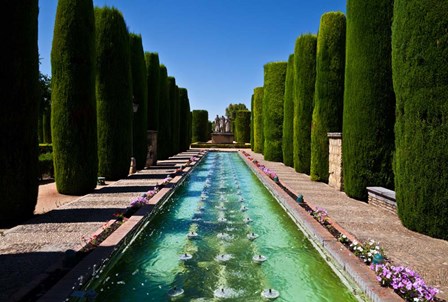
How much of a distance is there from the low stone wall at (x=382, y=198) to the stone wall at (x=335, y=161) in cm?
211

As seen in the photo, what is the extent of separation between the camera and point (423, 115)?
6.77m

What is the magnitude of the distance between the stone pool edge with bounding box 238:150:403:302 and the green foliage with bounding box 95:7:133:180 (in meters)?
7.65

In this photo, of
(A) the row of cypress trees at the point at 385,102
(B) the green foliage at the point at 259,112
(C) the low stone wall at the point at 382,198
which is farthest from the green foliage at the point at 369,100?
(B) the green foliage at the point at 259,112

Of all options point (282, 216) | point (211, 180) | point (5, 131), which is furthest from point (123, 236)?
point (211, 180)

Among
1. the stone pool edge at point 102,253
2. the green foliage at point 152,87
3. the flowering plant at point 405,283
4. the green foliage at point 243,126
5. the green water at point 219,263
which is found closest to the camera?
the flowering plant at point 405,283

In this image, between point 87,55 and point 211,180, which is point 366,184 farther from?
point 87,55

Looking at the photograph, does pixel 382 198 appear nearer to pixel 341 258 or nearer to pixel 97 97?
pixel 341 258

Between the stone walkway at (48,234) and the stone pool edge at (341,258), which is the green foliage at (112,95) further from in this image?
the stone pool edge at (341,258)

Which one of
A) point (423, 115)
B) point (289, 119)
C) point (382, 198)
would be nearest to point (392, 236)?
point (423, 115)

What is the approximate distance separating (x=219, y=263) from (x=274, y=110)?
61.0ft

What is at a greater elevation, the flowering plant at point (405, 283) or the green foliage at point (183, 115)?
the green foliage at point (183, 115)

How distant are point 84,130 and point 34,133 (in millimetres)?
2989

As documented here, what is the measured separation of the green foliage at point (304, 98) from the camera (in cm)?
1634

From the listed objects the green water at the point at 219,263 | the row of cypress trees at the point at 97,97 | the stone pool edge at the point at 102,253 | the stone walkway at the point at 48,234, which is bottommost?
the green water at the point at 219,263
